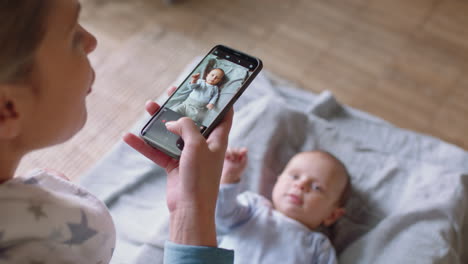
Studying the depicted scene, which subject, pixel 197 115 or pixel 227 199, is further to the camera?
pixel 227 199

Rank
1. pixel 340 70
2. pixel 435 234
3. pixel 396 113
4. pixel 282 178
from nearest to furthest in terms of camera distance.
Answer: pixel 435 234
pixel 282 178
pixel 396 113
pixel 340 70

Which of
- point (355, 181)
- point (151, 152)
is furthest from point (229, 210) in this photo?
point (355, 181)

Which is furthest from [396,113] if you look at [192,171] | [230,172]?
[192,171]

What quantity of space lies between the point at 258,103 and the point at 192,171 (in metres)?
0.58

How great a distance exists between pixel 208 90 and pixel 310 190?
0.42 m

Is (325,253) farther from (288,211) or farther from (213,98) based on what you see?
(213,98)

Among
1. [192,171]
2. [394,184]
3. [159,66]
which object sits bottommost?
[159,66]

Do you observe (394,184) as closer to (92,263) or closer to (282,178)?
(282,178)

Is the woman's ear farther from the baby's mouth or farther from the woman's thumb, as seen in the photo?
the baby's mouth

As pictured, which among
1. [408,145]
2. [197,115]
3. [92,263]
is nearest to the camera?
[92,263]

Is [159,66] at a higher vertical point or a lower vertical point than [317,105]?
lower

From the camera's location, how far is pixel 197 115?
760 mm

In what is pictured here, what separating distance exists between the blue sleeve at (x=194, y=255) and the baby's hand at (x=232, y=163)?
1.22 ft

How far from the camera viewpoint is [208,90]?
0.78m
